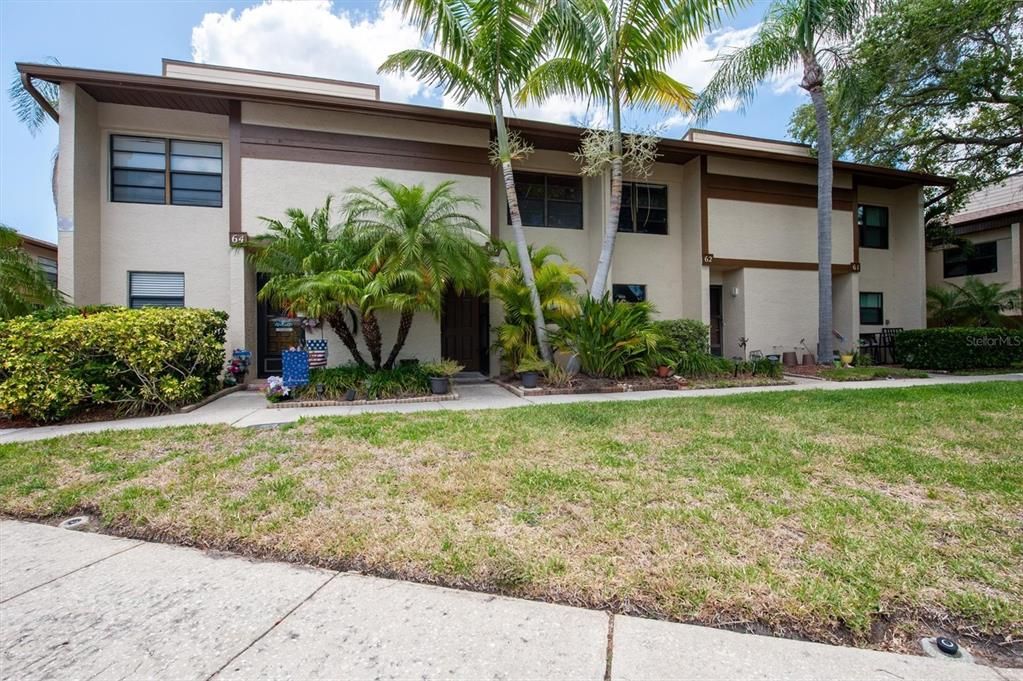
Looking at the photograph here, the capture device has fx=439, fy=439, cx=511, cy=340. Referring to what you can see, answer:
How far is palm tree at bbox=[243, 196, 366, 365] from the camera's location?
768 centimetres

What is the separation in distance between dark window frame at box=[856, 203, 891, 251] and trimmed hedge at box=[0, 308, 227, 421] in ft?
64.6

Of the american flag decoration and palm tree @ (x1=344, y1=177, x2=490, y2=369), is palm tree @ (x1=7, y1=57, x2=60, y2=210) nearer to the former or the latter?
the american flag decoration

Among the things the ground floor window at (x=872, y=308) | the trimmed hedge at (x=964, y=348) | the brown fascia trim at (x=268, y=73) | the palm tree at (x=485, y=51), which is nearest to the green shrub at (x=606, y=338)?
the palm tree at (x=485, y=51)

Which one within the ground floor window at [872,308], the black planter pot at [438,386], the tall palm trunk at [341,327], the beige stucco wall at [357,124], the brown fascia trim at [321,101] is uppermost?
the brown fascia trim at [321,101]

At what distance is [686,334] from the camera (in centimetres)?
1084

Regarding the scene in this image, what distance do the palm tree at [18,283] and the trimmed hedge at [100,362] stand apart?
5.33ft

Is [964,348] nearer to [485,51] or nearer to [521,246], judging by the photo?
[521,246]

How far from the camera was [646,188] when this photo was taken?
1345 centimetres

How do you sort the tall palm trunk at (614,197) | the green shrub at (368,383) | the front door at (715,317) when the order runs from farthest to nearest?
the front door at (715,317)
the tall palm trunk at (614,197)
the green shrub at (368,383)

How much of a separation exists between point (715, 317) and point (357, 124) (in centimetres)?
1172

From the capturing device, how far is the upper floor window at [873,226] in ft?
50.4

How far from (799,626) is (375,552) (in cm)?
225

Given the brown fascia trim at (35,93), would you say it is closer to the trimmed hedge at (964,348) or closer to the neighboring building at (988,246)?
the trimmed hedge at (964,348)

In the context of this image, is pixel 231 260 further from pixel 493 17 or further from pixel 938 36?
pixel 938 36
